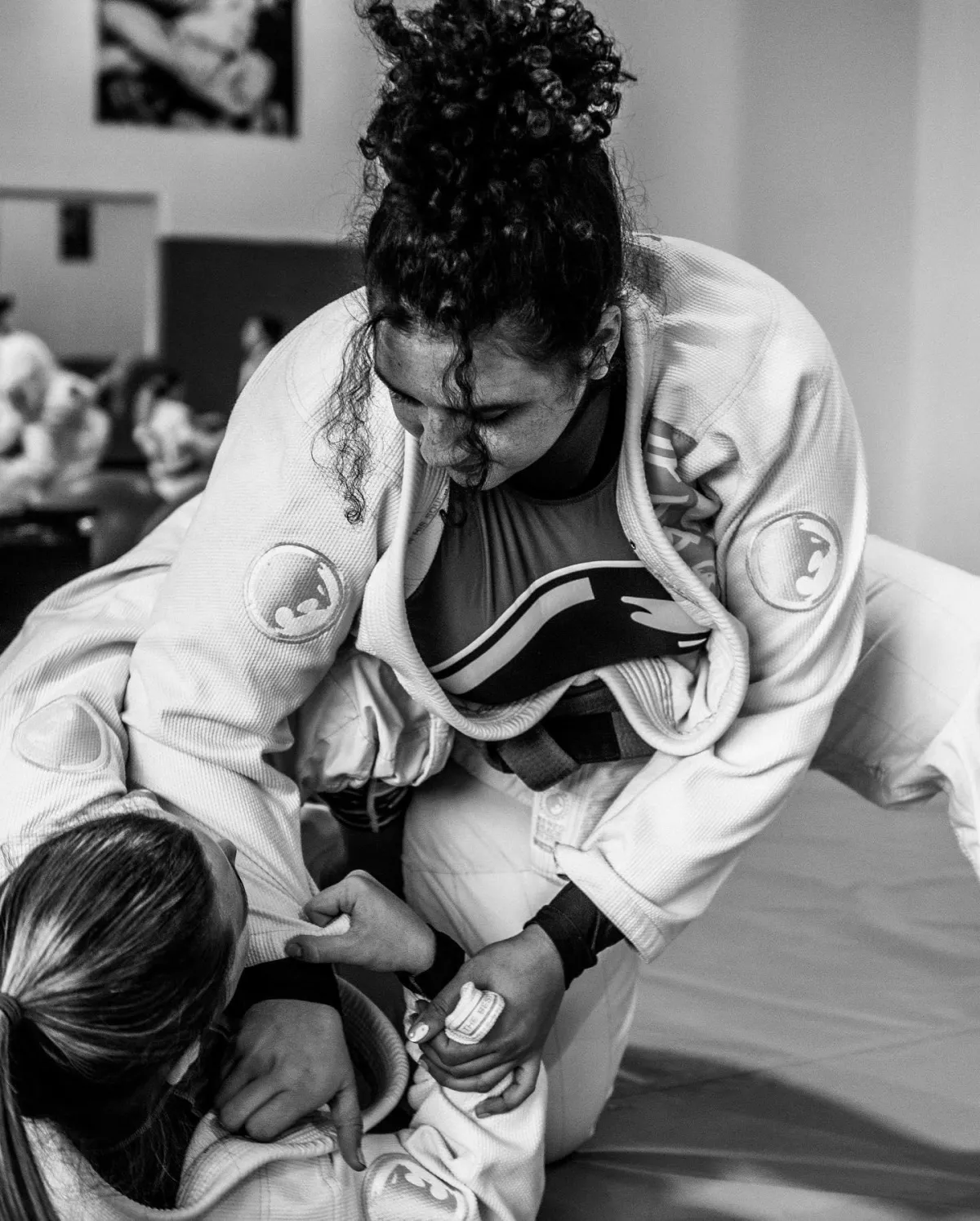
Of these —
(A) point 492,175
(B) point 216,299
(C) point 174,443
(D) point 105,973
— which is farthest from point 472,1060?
(B) point 216,299

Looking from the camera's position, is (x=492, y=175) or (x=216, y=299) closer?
(x=492, y=175)

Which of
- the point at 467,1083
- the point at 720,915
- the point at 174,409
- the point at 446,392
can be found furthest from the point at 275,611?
the point at 174,409

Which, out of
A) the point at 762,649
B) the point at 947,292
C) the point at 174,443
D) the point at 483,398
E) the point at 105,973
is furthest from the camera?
the point at 947,292

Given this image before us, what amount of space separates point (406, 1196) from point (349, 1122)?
0.07 metres

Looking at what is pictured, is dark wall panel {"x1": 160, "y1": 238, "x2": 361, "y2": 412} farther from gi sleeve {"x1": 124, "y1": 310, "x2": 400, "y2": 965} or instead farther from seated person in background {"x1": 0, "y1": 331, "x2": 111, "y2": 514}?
gi sleeve {"x1": 124, "y1": 310, "x2": 400, "y2": 965}

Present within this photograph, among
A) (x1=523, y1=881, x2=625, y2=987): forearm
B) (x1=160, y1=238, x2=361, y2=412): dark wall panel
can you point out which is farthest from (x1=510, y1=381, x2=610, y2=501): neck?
(x1=160, y1=238, x2=361, y2=412): dark wall panel

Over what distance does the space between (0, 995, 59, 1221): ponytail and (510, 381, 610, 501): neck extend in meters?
0.70

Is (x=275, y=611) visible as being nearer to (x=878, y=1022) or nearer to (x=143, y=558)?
(x=143, y=558)

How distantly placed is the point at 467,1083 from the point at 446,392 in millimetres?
597

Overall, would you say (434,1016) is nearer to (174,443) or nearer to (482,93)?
(482,93)

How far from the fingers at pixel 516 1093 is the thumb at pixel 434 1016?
75mm

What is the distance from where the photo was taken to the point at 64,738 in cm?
132

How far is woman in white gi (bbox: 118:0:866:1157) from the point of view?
3.94 feet

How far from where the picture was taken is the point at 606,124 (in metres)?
1.14
